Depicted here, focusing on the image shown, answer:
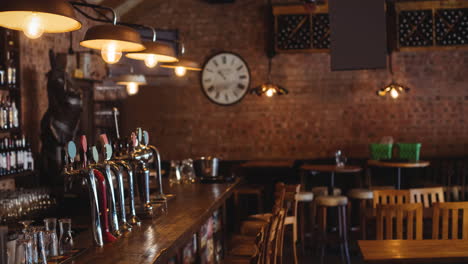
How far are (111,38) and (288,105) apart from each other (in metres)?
5.74

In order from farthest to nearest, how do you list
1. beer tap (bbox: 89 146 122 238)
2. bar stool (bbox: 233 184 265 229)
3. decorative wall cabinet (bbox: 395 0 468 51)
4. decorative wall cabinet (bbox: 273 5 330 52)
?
decorative wall cabinet (bbox: 273 5 330 52)
decorative wall cabinet (bbox: 395 0 468 51)
bar stool (bbox: 233 184 265 229)
beer tap (bbox: 89 146 122 238)

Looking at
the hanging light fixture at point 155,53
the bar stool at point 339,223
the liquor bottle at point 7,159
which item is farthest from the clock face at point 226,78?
the hanging light fixture at point 155,53

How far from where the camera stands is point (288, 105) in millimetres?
8273

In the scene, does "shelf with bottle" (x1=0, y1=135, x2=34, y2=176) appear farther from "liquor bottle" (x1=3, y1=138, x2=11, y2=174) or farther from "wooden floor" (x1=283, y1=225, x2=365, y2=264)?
"wooden floor" (x1=283, y1=225, x2=365, y2=264)

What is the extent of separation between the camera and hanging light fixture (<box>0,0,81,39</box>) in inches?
78.7

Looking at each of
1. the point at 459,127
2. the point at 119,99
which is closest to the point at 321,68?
the point at 459,127

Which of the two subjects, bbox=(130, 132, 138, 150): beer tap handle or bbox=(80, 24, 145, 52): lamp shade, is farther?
bbox=(130, 132, 138, 150): beer tap handle

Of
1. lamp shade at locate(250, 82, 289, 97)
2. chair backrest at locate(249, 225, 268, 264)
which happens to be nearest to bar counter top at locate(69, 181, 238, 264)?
chair backrest at locate(249, 225, 268, 264)

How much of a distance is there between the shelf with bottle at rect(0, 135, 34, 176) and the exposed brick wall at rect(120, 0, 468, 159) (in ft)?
10.0

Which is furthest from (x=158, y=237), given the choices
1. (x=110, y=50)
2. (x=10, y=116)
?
(x=10, y=116)

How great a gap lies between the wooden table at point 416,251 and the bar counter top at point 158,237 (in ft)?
3.46

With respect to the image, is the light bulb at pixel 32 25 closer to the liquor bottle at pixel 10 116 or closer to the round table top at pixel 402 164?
the liquor bottle at pixel 10 116

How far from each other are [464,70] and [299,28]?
2.82 metres

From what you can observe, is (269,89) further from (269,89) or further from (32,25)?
(32,25)
